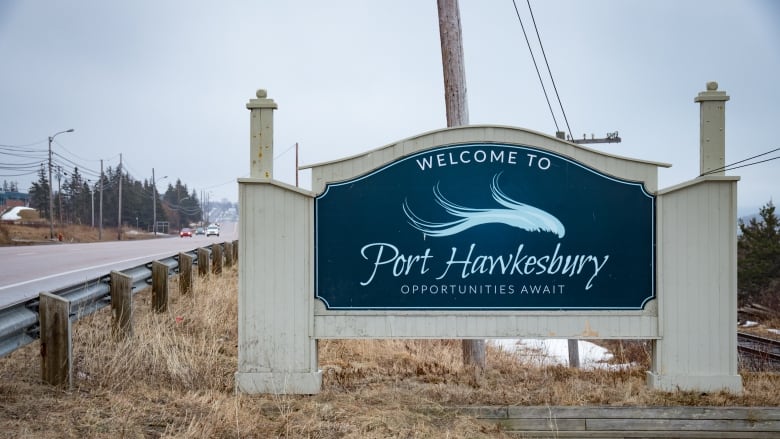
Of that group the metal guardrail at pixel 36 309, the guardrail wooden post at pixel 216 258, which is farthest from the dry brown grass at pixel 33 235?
the metal guardrail at pixel 36 309

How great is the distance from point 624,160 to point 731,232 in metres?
1.19

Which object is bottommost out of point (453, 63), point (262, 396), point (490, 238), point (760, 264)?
point (760, 264)

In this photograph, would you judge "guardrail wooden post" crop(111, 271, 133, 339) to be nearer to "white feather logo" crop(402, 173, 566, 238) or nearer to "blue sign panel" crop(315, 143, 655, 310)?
"blue sign panel" crop(315, 143, 655, 310)

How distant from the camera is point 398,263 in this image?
239 inches

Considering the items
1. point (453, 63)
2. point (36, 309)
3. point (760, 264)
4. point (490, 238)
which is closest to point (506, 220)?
point (490, 238)

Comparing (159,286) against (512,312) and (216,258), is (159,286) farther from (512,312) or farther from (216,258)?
(216,258)

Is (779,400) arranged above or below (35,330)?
below

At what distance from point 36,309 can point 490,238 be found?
425 centimetres

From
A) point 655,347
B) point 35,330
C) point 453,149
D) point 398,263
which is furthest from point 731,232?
point 35,330

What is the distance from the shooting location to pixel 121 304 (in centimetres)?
737

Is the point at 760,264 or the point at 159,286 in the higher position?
the point at 159,286

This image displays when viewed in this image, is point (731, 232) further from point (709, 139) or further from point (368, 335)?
point (368, 335)

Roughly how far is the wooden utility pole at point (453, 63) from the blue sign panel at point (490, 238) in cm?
194

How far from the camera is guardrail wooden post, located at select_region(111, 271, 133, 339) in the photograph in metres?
7.18
